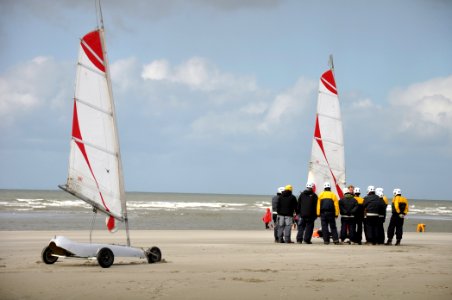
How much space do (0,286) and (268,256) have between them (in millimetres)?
6910

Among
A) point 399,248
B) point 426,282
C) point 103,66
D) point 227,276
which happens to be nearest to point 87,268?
point 227,276

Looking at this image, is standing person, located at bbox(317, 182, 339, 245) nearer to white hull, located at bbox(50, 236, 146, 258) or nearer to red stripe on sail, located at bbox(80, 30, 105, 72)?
white hull, located at bbox(50, 236, 146, 258)

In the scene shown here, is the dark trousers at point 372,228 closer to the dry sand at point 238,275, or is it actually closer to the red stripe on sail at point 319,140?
the dry sand at point 238,275

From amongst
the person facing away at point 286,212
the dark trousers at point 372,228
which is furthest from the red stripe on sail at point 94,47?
the dark trousers at point 372,228

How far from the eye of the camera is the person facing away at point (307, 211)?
21078 mm

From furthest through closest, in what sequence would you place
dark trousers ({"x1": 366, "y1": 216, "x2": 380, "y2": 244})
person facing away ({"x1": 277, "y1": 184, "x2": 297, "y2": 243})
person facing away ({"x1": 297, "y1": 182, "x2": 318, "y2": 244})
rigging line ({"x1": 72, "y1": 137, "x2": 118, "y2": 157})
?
dark trousers ({"x1": 366, "y1": 216, "x2": 380, "y2": 244}), person facing away ({"x1": 277, "y1": 184, "x2": 297, "y2": 243}), person facing away ({"x1": 297, "y1": 182, "x2": 318, "y2": 244}), rigging line ({"x1": 72, "y1": 137, "x2": 118, "y2": 157})

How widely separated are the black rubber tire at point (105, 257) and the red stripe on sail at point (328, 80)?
1474cm

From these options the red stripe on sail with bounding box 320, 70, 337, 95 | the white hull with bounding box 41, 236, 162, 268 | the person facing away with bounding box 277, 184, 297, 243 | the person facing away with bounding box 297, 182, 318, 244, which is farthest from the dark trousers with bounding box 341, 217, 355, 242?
the white hull with bounding box 41, 236, 162, 268

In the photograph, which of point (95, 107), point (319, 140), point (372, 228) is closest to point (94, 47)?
point (95, 107)

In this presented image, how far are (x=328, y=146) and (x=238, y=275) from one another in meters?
14.1

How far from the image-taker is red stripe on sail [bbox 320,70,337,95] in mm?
26922

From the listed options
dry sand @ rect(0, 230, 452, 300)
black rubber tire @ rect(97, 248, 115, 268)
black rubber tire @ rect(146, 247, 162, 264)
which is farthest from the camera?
black rubber tire @ rect(146, 247, 162, 264)

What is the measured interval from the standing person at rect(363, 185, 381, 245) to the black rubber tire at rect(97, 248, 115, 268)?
31.2ft

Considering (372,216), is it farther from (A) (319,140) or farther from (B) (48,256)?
(B) (48,256)
